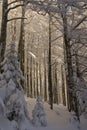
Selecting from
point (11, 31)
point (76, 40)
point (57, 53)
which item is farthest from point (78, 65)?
point (11, 31)

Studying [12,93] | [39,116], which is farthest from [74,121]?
[12,93]

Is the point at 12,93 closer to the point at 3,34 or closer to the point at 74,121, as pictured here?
the point at 3,34

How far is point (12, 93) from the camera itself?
51.9ft

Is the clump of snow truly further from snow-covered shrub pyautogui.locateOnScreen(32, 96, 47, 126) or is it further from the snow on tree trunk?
the snow on tree trunk

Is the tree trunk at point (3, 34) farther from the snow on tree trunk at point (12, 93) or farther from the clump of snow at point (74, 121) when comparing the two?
the clump of snow at point (74, 121)

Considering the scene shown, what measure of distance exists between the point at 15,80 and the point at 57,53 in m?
20.8

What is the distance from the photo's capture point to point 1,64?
16.6 m

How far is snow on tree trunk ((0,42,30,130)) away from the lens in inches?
610

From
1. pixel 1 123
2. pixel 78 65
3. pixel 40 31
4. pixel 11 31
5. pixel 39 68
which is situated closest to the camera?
pixel 1 123

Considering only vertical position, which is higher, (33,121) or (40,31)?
(40,31)

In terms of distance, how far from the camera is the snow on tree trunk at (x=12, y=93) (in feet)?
50.9

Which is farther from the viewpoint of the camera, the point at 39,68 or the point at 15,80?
the point at 39,68

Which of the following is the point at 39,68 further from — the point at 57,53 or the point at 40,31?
the point at 40,31

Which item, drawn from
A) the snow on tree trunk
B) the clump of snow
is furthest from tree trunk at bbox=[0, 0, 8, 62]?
the clump of snow
